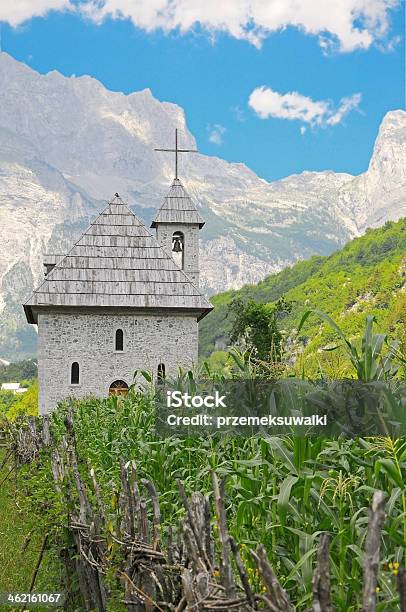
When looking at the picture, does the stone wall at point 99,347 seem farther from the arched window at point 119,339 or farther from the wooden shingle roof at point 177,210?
the wooden shingle roof at point 177,210

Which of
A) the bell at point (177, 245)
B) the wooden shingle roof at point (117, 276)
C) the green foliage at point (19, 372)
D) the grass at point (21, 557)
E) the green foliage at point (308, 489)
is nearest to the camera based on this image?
the green foliage at point (308, 489)

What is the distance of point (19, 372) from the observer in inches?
4213

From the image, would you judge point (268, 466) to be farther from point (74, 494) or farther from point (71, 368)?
point (71, 368)

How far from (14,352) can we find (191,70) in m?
70.6

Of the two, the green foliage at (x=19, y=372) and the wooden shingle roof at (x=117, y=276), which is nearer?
the wooden shingle roof at (x=117, y=276)

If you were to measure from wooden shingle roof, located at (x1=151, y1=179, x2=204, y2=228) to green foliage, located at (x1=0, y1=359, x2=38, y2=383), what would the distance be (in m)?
74.6

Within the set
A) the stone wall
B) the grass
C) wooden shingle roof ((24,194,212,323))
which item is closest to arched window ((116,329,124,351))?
the stone wall

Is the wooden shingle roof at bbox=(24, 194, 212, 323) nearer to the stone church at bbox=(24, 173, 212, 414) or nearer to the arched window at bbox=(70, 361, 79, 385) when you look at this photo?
the stone church at bbox=(24, 173, 212, 414)

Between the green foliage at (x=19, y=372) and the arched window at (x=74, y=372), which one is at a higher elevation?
the green foliage at (x=19, y=372)

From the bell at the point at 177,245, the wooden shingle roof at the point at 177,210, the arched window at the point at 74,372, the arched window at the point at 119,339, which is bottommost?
the arched window at the point at 74,372

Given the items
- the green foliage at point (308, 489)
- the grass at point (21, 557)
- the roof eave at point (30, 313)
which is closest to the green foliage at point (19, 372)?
the roof eave at point (30, 313)

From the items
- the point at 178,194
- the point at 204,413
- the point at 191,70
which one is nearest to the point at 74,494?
the point at 204,413

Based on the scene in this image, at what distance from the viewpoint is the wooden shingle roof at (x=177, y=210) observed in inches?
1166

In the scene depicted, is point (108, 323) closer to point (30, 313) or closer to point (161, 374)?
point (30, 313)
